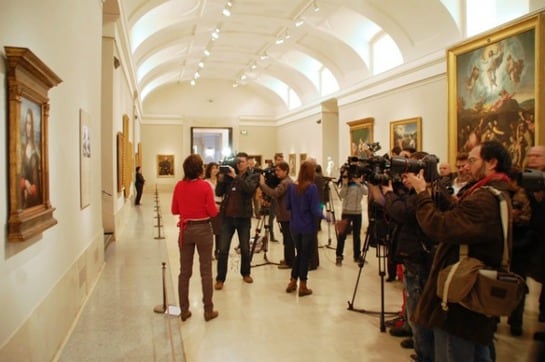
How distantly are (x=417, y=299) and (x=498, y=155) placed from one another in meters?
1.46

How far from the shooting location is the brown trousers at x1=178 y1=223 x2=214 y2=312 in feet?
14.8

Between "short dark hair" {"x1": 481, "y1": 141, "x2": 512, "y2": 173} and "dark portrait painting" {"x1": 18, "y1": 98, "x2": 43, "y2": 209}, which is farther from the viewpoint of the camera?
"dark portrait painting" {"x1": 18, "y1": 98, "x2": 43, "y2": 209}

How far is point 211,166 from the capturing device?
6.79 m

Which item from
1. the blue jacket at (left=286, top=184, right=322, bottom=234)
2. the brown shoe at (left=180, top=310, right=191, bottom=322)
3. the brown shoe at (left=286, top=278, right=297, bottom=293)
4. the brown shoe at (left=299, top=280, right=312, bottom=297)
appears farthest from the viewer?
the brown shoe at (left=286, top=278, right=297, bottom=293)

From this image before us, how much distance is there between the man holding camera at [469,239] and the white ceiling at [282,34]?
781 cm

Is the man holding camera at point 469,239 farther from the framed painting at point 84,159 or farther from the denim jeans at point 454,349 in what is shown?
the framed painting at point 84,159

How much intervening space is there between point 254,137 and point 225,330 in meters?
24.2

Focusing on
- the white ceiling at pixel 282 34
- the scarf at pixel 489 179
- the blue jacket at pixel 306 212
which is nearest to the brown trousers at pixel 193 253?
the blue jacket at pixel 306 212

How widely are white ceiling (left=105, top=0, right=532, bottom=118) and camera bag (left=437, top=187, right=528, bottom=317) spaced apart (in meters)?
8.07

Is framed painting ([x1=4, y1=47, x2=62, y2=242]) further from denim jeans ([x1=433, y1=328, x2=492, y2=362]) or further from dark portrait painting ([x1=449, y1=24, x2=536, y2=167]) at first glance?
dark portrait painting ([x1=449, y1=24, x2=536, y2=167])

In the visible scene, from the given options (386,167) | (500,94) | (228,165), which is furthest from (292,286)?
(500,94)

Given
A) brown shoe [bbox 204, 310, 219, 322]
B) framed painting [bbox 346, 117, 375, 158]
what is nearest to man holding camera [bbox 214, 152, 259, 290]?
brown shoe [bbox 204, 310, 219, 322]

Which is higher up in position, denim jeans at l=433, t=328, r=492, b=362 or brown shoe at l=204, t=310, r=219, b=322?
denim jeans at l=433, t=328, r=492, b=362

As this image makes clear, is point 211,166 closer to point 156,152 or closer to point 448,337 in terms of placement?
point 448,337
